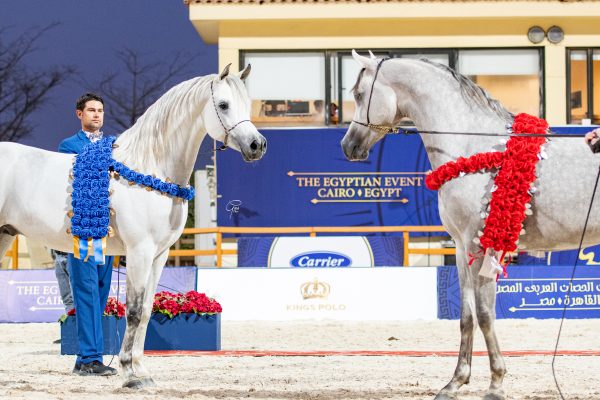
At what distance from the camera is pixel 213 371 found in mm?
8727

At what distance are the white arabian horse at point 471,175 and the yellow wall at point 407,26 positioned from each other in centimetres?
1246

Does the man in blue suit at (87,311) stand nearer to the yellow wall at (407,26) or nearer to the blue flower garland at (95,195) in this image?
the blue flower garland at (95,195)

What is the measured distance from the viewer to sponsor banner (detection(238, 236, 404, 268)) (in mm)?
15438

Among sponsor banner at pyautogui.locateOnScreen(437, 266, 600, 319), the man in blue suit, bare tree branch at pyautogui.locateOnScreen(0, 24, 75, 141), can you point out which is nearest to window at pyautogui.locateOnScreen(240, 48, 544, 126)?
sponsor banner at pyautogui.locateOnScreen(437, 266, 600, 319)

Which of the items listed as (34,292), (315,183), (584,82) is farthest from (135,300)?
(584,82)

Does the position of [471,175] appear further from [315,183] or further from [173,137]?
[315,183]

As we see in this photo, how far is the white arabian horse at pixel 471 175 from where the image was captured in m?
6.61

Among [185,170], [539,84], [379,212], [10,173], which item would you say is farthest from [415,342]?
[539,84]

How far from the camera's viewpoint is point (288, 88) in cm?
2014

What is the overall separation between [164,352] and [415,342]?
3.13 meters

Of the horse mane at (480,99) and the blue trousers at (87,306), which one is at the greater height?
the horse mane at (480,99)

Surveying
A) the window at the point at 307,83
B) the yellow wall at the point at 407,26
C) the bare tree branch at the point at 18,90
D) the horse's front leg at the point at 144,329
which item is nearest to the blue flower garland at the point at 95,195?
the horse's front leg at the point at 144,329

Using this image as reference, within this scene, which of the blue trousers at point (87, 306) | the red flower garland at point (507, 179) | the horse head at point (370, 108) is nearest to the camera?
the red flower garland at point (507, 179)

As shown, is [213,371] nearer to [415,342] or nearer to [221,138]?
[221,138]
